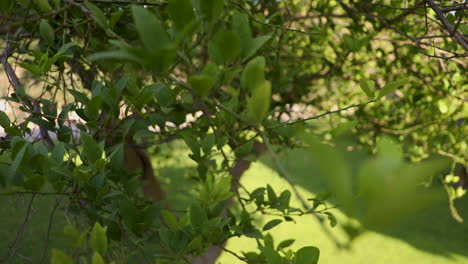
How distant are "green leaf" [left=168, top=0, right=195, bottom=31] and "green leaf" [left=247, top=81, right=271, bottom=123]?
0.35 feet

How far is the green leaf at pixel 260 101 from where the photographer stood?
37 cm

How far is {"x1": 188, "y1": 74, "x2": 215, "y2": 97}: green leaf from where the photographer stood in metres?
0.42

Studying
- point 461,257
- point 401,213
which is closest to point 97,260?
point 401,213

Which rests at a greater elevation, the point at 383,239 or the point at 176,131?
the point at 176,131

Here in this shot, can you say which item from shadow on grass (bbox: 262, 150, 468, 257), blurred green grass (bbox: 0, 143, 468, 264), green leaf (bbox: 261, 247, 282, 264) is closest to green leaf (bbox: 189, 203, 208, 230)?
green leaf (bbox: 261, 247, 282, 264)

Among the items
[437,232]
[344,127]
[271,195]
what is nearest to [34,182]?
[344,127]

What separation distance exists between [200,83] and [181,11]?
71mm

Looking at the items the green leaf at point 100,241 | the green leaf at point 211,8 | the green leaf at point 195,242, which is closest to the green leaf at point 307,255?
the green leaf at point 195,242

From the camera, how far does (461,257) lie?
13.1 feet

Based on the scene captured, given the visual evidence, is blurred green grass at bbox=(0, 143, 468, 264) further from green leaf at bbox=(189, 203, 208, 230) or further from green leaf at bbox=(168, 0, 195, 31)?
green leaf at bbox=(168, 0, 195, 31)

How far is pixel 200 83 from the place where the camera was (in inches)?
16.9

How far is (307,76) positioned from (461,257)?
251 cm

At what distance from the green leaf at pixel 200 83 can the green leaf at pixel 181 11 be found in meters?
0.05

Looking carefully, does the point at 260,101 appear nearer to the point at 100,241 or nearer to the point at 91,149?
the point at 100,241
